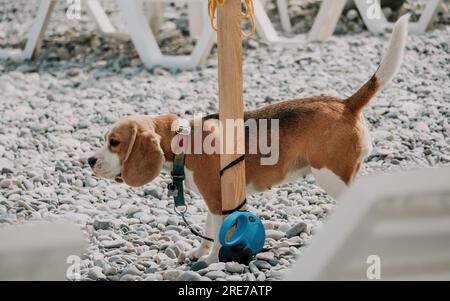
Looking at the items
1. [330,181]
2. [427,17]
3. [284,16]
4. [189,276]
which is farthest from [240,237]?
[284,16]

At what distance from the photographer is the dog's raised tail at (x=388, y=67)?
169 inches

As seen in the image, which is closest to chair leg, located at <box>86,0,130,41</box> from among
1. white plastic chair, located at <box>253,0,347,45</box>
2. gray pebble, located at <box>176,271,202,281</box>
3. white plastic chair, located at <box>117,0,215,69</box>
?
white plastic chair, located at <box>117,0,215,69</box>

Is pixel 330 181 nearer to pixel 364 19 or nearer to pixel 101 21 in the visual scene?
pixel 364 19

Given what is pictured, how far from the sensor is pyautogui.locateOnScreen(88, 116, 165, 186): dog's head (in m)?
4.28

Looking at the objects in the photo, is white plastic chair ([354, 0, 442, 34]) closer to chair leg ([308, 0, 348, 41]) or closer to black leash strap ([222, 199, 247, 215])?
chair leg ([308, 0, 348, 41])

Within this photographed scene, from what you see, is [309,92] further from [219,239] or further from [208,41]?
[219,239]

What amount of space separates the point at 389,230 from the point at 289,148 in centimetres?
210

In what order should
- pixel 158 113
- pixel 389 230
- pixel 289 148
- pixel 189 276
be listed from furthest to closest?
1. pixel 158 113
2. pixel 289 148
3. pixel 189 276
4. pixel 389 230

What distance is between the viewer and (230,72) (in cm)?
407

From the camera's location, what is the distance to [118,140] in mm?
4305
